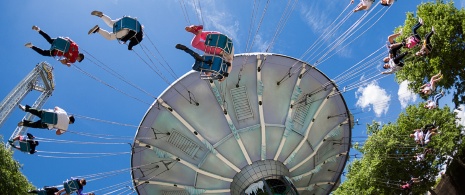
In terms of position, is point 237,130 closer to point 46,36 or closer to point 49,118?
point 49,118

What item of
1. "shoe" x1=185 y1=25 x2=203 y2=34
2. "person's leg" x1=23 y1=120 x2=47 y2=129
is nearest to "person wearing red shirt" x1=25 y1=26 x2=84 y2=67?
"person's leg" x1=23 y1=120 x2=47 y2=129

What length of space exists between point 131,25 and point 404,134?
2735 centimetres

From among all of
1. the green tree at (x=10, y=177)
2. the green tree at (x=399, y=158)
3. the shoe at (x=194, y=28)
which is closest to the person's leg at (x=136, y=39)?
the shoe at (x=194, y=28)

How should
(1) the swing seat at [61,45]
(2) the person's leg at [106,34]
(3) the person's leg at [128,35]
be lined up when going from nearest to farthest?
(3) the person's leg at [128,35], (1) the swing seat at [61,45], (2) the person's leg at [106,34]

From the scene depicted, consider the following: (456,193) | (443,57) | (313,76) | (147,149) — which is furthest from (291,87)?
(456,193)

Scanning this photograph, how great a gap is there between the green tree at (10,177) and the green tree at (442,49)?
2915cm

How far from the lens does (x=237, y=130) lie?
65.8 ft

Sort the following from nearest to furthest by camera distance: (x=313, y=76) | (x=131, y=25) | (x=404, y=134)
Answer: (x=131, y=25)
(x=313, y=76)
(x=404, y=134)

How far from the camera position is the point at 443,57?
93.6ft

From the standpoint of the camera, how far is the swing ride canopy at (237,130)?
19.9 metres

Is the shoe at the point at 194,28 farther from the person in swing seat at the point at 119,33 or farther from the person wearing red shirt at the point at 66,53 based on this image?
the person wearing red shirt at the point at 66,53

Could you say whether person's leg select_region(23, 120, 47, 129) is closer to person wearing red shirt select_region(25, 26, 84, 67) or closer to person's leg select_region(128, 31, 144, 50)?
person wearing red shirt select_region(25, 26, 84, 67)

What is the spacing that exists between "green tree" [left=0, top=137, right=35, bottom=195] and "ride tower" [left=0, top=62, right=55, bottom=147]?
27095 millimetres

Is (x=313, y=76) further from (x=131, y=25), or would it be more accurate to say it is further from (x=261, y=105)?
(x=131, y=25)
